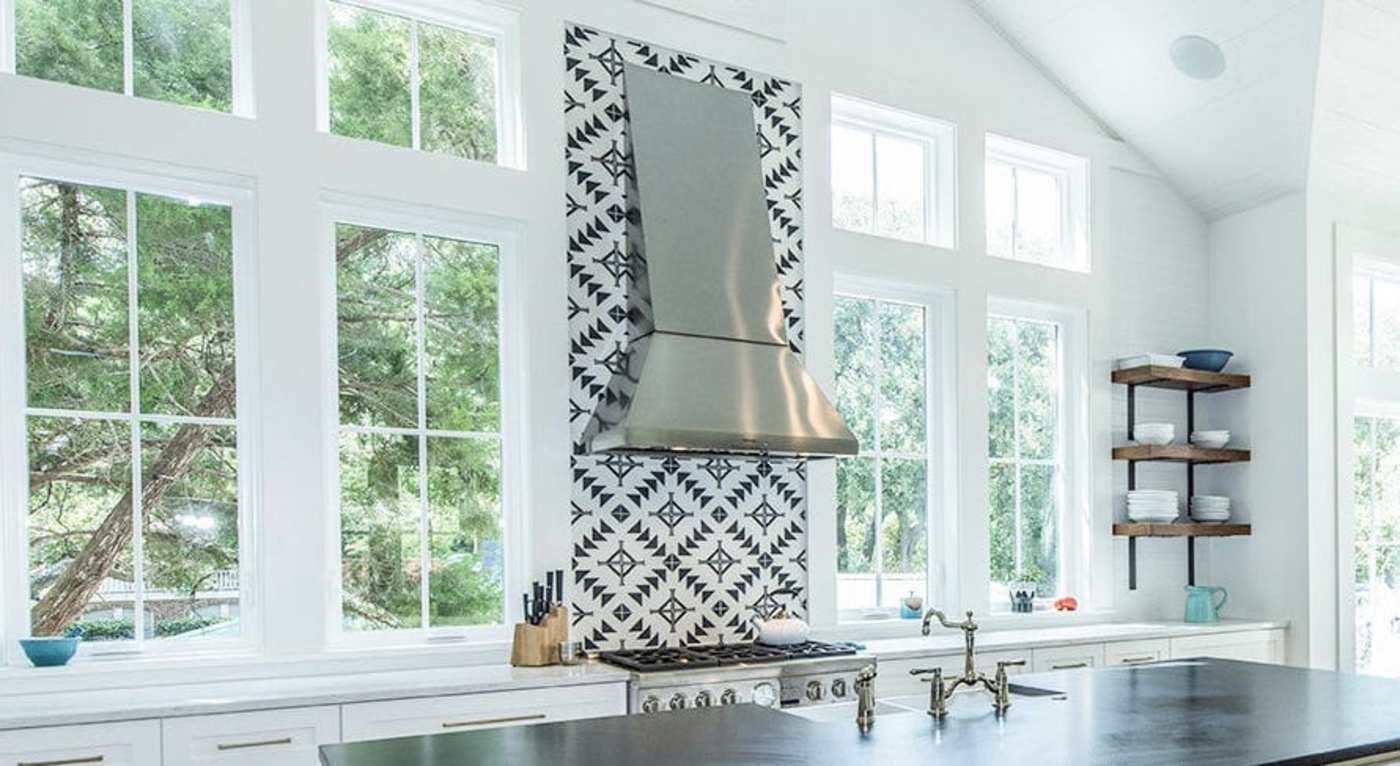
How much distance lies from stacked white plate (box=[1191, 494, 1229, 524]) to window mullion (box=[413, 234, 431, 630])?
3.95 meters

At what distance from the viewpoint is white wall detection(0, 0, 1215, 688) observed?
3.65 metres

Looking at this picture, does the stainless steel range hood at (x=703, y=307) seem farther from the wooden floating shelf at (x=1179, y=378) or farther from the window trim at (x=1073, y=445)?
the wooden floating shelf at (x=1179, y=378)

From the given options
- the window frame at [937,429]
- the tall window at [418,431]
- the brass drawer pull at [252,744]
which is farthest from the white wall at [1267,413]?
the brass drawer pull at [252,744]

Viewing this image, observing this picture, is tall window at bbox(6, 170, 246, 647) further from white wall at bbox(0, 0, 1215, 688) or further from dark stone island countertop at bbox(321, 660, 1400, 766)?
dark stone island countertop at bbox(321, 660, 1400, 766)

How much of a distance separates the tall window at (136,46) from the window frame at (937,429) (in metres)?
2.78

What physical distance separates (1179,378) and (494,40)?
12.0 feet

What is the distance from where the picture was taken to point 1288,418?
18.6 feet

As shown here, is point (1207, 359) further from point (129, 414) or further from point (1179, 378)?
point (129, 414)

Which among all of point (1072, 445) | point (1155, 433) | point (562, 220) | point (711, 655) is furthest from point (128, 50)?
point (1155, 433)

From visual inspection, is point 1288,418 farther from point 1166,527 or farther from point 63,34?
point 63,34

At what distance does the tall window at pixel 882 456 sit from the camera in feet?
16.4

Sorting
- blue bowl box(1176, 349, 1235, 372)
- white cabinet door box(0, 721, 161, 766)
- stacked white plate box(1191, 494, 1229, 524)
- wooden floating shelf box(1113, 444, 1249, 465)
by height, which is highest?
blue bowl box(1176, 349, 1235, 372)

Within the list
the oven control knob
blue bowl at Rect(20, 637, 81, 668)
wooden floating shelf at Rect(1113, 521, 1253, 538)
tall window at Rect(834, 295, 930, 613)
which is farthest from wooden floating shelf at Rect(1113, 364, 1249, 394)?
blue bowl at Rect(20, 637, 81, 668)

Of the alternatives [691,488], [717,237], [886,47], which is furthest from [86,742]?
[886,47]
